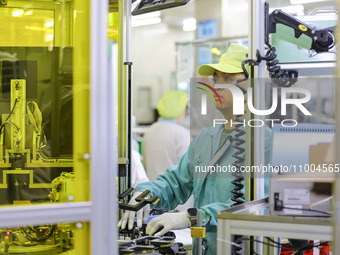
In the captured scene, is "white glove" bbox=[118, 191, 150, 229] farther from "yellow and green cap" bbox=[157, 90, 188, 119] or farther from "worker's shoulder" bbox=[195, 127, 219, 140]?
"yellow and green cap" bbox=[157, 90, 188, 119]

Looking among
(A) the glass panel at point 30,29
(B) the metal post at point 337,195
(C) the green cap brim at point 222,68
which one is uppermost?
(A) the glass panel at point 30,29

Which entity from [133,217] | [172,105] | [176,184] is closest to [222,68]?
[176,184]

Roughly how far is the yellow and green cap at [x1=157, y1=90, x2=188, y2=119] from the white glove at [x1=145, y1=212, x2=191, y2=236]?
148 inches

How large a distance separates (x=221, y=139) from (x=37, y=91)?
3.80ft

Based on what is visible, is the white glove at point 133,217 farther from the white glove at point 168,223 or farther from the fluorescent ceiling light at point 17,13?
the fluorescent ceiling light at point 17,13

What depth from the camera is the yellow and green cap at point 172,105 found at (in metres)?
6.15

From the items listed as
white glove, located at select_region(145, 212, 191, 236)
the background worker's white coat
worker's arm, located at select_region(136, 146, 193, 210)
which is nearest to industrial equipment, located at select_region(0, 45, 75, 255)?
white glove, located at select_region(145, 212, 191, 236)

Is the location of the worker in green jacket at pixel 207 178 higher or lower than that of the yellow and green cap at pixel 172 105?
lower

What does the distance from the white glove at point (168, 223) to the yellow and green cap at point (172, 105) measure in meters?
3.75

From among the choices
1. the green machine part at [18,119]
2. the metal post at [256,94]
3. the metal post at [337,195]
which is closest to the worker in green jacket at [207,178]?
the metal post at [256,94]

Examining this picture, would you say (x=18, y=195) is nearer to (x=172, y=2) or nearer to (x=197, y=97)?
(x=197, y=97)

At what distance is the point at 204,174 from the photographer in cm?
293

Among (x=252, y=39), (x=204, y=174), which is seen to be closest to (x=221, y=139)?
(x=204, y=174)

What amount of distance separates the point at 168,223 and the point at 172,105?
3.90 m
